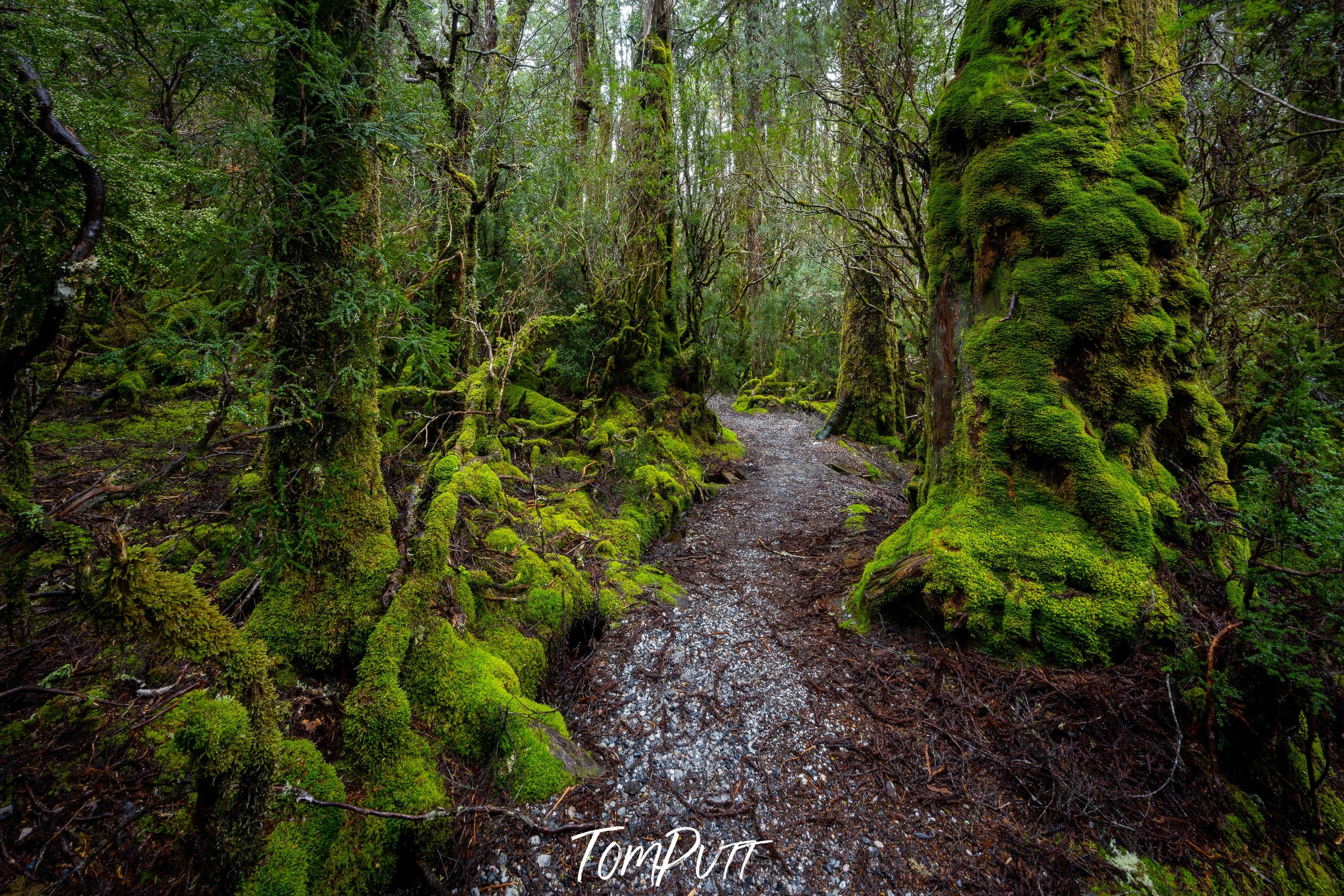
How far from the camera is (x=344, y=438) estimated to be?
287 cm

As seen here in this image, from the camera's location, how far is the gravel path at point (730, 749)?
98.9 inches

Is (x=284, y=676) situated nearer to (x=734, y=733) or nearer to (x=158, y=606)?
(x=158, y=606)

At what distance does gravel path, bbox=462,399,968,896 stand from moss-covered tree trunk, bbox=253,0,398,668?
169 centimetres

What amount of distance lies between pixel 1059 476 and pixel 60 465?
9.39 metres

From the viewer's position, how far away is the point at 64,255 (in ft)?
5.31

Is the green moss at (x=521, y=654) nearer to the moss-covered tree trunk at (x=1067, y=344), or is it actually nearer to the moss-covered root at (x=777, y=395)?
the moss-covered tree trunk at (x=1067, y=344)

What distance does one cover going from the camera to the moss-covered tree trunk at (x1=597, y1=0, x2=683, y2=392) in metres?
9.21

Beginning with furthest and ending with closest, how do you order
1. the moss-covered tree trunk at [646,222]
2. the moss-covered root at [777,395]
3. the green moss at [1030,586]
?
1. the moss-covered root at [777,395]
2. the moss-covered tree trunk at [646,222]
3. the green moss at [1030,586]

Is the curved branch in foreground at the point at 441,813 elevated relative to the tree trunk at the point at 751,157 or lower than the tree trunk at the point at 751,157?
lower

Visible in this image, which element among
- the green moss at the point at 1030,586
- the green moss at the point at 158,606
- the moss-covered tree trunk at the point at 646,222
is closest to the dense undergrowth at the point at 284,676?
the green moss at the point at 158,606

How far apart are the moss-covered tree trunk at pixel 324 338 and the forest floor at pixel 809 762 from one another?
5.20 ft

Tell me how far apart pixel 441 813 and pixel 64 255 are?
2589 mm

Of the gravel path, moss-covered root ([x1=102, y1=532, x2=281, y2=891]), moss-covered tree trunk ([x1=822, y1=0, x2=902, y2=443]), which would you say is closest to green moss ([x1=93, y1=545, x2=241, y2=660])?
moss-covered root ([x1=102, y1=532, x2=281, y2=891])

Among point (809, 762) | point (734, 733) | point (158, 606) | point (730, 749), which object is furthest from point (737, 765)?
point (158, 606)
